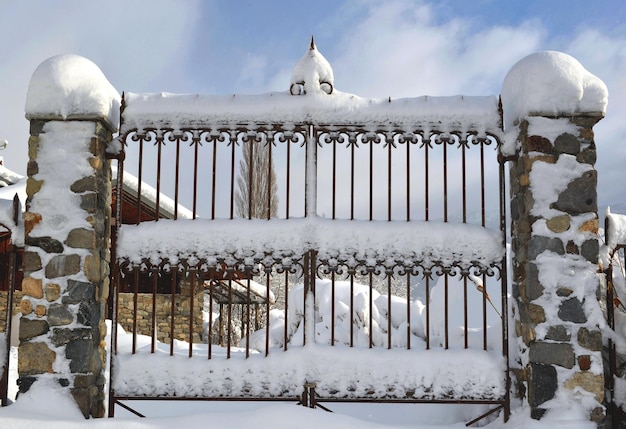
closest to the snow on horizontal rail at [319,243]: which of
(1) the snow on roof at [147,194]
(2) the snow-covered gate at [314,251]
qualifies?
(2) the snow-covered gate at [314,251]

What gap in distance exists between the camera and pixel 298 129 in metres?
4.46

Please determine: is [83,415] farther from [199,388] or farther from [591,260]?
[591,260]

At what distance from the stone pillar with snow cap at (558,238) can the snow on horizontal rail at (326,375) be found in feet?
1.21

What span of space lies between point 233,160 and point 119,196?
1.06 metres

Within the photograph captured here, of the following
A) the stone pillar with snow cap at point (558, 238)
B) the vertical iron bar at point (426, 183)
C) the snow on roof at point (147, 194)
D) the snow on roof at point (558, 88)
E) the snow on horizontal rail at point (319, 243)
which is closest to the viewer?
the stone pillar with snow cap at point (558, 238)

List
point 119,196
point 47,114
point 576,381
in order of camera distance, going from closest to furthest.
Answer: point 576,381, point 47,114, point 119,196

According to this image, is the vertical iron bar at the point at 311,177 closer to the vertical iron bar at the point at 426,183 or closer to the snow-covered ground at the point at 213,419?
the vertical iron bar at the point at 426,183

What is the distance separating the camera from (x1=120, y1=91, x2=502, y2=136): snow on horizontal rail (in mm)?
4465

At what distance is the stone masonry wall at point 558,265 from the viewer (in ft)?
13.3

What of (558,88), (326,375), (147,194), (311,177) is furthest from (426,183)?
(147,194)

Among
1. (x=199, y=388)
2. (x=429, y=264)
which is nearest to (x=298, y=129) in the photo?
(x=429, y=264)

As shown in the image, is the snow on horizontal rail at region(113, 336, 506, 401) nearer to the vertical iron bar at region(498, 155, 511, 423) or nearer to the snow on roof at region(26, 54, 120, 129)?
the vertical iron bar at region(498, 155, 511, 423)

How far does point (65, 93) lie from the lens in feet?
14.2

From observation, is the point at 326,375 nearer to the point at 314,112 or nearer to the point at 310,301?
the point at 310,301
